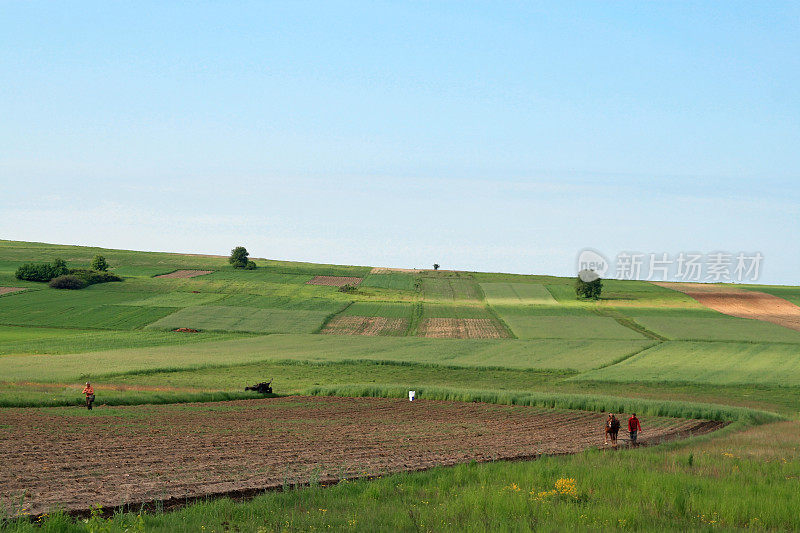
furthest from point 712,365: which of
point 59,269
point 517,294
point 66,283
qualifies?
point 59,269

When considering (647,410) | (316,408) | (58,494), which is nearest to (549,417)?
(647,410)

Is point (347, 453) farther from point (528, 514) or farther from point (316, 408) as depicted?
point (316, 408)

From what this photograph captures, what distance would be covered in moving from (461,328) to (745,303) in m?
51.6

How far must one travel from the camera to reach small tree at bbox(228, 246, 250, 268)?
144000 millimetres

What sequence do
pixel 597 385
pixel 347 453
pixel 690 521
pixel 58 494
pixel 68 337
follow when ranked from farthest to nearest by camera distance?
pixel 68 337 → pixel 597 385 → pixel 347 453 → pixel 58 494 → pixel 690 521

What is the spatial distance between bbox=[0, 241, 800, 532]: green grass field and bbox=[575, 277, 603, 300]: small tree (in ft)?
8.32

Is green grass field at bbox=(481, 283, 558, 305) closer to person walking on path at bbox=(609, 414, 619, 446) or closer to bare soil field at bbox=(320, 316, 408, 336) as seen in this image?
bare soil field at bbox=(320, 316, 408, 336)

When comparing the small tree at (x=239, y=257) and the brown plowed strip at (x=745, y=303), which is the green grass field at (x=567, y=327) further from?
the small tree at (x=239, y=257)

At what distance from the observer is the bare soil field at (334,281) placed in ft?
417

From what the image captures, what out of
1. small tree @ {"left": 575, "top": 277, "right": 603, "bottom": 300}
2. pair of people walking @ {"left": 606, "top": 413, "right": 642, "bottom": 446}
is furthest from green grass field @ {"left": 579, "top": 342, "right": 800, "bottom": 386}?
small tree @ {"left": 575, "top": 277, "right": 603, "bottom": 300}

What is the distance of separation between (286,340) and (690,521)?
61.9 metres

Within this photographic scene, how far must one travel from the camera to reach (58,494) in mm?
15867

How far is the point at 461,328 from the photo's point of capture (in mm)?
85875

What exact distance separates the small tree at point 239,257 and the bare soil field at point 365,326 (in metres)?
57.0
